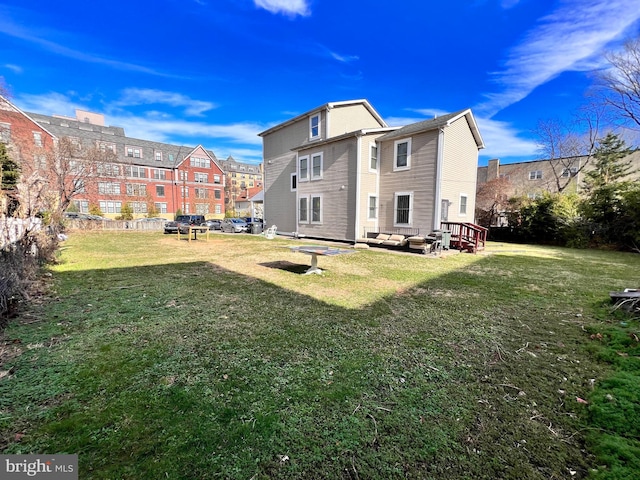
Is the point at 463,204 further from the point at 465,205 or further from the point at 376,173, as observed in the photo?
the point at 376,173

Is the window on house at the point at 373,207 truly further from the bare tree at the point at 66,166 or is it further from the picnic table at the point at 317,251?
the bare tree at the point at 66,166

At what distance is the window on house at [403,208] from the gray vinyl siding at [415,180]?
220 mm

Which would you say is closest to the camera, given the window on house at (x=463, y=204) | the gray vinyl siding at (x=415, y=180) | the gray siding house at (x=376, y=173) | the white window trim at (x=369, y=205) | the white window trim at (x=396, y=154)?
the gray vinyl siding at (x=415, y=180)

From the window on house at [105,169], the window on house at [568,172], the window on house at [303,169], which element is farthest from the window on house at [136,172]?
the window on house at [568,172]

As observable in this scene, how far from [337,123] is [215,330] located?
16.0 meters

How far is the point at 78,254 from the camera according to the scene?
1077 cm

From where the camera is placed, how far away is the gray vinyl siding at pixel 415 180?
13227mm

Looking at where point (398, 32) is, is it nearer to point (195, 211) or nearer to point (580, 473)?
point (580, 473)

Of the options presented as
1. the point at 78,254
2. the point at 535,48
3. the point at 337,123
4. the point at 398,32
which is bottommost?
the point at 78,254

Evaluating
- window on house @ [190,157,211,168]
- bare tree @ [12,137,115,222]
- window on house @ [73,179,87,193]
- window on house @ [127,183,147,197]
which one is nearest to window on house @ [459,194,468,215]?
bare tree @ [12,137,115,222]

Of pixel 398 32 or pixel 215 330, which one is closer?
pixel 215 330

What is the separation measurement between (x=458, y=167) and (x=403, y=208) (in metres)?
3.40

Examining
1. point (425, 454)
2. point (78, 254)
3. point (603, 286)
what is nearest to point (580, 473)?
point (425, 454)

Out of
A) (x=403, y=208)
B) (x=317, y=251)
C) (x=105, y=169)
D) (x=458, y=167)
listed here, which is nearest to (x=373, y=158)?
(x=403, y=208)
